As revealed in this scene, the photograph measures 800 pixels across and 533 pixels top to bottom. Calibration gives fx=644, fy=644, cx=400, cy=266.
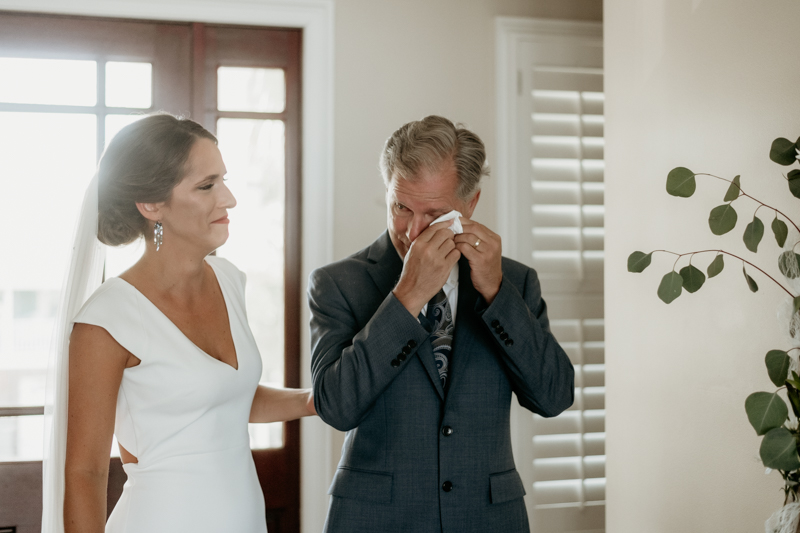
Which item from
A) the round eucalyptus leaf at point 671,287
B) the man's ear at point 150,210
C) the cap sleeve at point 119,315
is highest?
the man's ear at point 150,210

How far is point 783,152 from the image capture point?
1.13m

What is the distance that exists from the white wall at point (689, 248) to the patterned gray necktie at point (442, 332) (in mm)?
701

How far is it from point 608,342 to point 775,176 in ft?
2.68

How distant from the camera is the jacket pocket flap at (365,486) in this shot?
1.25 meters

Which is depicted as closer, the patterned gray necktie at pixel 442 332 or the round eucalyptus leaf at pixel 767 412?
the round eucalyptus leaf at pixel 767 412

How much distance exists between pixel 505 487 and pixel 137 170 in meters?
1.00

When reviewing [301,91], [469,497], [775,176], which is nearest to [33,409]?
[301,91]

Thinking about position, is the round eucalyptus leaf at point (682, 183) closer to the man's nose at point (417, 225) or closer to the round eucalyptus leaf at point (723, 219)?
the round eucalyptus leaf at point (723, 219)

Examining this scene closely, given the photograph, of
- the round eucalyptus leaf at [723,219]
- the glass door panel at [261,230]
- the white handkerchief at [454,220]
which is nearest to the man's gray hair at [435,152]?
the white handkerchief at [454,220]

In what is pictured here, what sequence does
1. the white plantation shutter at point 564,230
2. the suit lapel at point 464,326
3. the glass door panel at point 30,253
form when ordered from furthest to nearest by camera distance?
the white plantation shutter at point 564,230
the glass door panel at point 30,253
the suit lapel at point 464,326

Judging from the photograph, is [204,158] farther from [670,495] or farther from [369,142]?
[670,495]

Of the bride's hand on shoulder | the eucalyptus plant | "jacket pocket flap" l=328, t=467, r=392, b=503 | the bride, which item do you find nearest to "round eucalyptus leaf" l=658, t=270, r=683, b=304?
the eucalyptus plant

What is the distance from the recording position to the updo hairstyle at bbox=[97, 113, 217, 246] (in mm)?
1363

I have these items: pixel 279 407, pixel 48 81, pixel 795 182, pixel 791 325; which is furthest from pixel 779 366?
pixel 48 81
